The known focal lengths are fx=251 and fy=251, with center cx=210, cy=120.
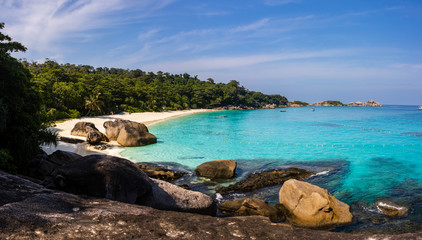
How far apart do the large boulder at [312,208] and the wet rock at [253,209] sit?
1.58 ft

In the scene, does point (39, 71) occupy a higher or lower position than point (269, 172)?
higher

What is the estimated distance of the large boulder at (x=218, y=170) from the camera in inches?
667

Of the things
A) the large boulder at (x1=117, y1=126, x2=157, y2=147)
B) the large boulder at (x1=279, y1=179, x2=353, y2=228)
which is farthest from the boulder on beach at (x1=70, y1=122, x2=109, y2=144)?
the large boulder at (x1=279, y1=179, x2=353, y2=228)

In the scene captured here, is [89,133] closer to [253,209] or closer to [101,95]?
[253,209]

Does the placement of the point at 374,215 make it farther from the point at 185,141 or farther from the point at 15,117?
the point at 185,141

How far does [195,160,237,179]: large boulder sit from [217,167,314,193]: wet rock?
3.90 feet

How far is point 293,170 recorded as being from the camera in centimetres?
1789

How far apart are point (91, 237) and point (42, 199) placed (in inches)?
74.4

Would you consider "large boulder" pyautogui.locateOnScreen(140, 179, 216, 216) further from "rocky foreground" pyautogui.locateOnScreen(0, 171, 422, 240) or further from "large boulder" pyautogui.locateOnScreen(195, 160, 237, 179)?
"large boulder" pyautogui.locateOnScreen(195, 160, 237, 179)

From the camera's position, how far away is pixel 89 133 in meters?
25.7

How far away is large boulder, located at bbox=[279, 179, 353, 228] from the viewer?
10.7 meters

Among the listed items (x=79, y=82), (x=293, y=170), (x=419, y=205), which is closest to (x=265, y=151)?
(x=293, y=170)

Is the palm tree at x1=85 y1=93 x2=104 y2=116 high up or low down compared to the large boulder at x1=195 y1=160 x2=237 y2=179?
up

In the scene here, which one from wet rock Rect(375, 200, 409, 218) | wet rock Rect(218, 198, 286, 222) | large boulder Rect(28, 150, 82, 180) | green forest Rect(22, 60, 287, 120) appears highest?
green forest Rect(22, 60, 287, 120)
